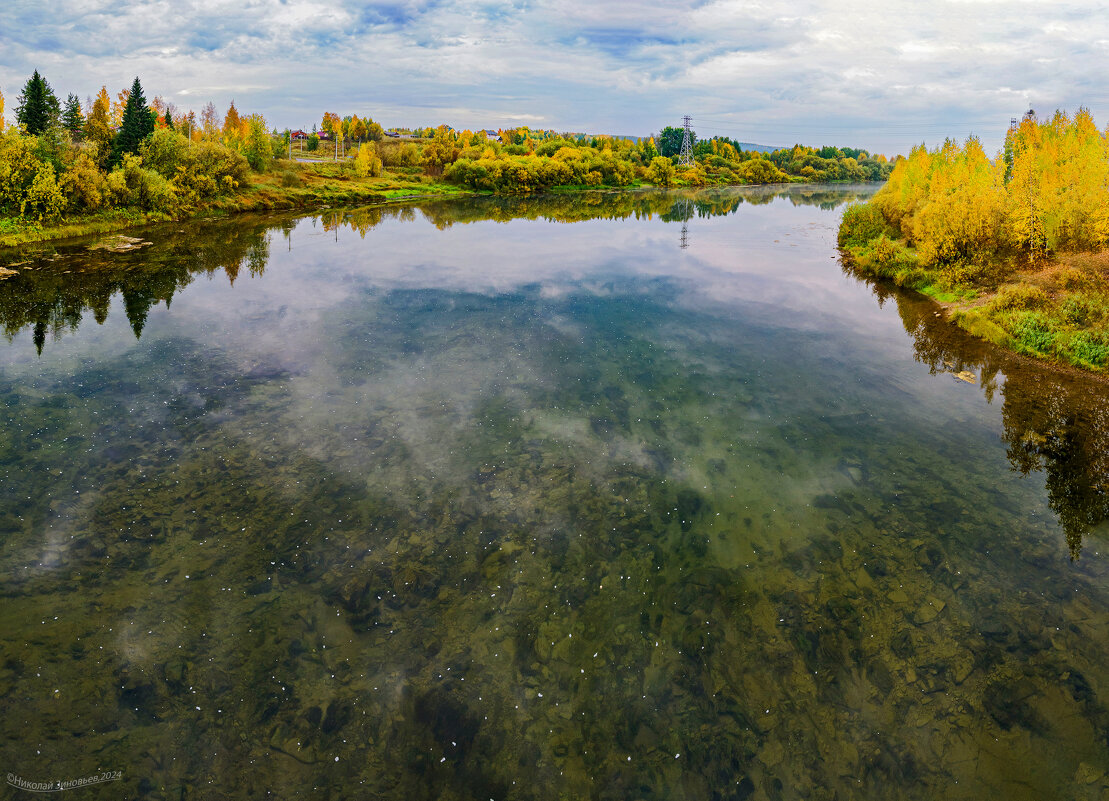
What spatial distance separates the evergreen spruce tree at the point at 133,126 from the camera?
227 ft

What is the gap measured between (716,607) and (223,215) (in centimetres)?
8651

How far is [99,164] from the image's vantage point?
66125 mm

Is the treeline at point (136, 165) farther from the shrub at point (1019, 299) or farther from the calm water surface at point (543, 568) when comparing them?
the shrub at point (1019, 299)

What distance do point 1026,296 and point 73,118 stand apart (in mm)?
109907

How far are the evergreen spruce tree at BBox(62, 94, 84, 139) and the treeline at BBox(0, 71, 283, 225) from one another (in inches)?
5.3

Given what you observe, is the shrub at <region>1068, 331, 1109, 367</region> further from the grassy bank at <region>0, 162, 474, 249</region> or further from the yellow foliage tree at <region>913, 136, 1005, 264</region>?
the grassy bank at <region>0, 162, 474, 249</region>

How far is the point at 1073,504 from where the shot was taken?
58.5 feet

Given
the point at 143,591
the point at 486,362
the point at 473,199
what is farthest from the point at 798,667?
the point at 473,199

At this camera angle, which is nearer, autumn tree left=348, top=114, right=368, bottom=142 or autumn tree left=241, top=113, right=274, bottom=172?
autumn tree left=241, top=113, right=274, bottom=172

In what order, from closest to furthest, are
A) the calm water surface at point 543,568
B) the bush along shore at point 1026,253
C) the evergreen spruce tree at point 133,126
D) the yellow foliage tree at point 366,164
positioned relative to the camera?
1. the calm water surface at point 543,568
2. the bush along shore at point 1026,253
3. the evergreen spruce tree at point 133,126
4. the yellow foliage tree at point 366,164

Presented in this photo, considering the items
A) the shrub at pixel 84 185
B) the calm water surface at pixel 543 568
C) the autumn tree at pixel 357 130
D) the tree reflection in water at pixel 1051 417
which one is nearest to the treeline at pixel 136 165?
the shrub at pixel 84 185

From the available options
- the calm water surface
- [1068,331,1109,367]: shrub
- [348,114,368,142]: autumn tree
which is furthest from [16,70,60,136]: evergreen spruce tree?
[348,114,368,142]: autumn tree

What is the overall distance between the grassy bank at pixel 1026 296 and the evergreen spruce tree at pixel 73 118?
101 meters

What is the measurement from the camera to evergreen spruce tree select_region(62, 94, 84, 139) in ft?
243
